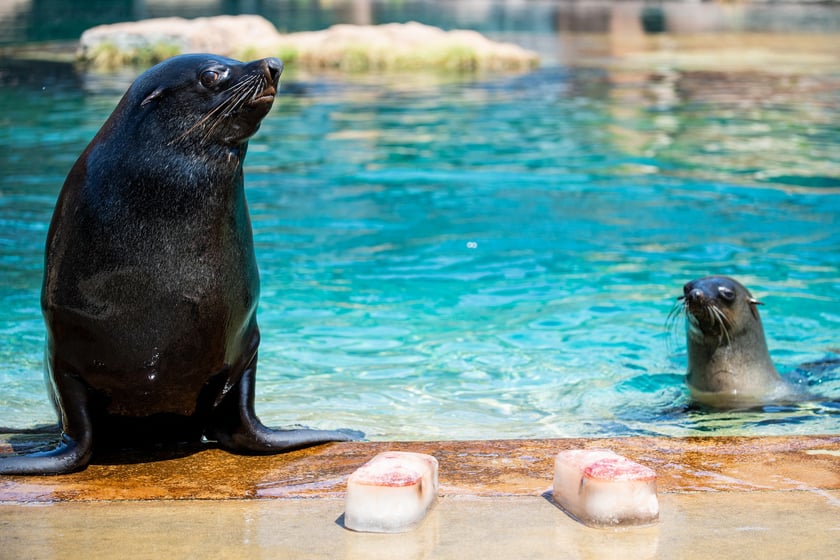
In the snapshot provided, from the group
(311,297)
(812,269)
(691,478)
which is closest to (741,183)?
(812,269)

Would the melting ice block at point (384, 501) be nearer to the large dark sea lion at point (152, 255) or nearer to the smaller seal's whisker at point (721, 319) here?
the large dark sea lion at point (152, 255)

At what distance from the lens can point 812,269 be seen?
7.69 m

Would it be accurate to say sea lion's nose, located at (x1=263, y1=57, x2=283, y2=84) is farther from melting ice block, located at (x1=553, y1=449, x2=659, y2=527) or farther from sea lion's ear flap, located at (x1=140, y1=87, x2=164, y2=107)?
melting ice block, located at (x1=553, y1=449, x2=659, y2=527)

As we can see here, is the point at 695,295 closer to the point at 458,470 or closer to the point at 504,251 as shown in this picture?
the point at 458,470

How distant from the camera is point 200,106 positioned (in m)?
3.11

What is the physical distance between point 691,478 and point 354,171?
26.7 ft

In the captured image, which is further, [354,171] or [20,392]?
[354,171]

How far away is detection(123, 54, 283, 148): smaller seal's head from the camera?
10.1ft

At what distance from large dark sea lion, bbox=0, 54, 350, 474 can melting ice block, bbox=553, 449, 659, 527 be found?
103cm

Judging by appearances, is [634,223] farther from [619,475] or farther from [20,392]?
[619,475]

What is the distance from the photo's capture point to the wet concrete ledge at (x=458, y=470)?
2.77 m

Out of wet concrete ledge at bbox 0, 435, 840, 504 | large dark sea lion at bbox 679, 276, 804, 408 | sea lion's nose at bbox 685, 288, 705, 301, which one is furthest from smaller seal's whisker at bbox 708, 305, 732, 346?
wet concrete ledge at bbox 0, 435, 840, 504

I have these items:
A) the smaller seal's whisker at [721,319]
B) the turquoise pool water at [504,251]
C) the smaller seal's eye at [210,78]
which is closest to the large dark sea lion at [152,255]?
the smaller seal's eye at [210,78]

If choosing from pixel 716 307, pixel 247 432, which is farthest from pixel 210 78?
pixel 716 307
